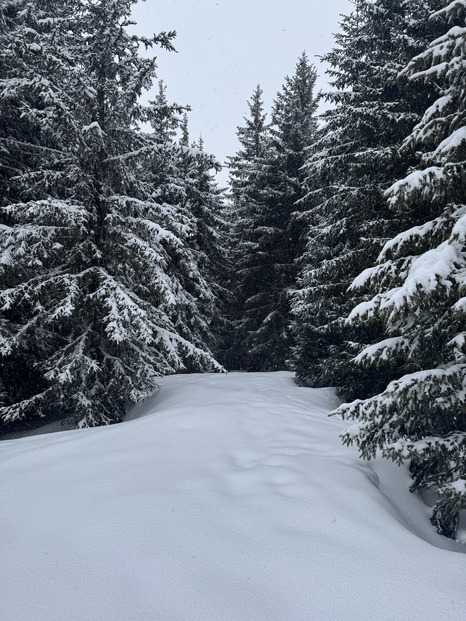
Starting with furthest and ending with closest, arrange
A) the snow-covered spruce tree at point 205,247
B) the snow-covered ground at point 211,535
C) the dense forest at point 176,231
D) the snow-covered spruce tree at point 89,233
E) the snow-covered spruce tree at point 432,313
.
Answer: the snow-covered spruce tree at point 205,247 < the snow-covered spruce tree at point 89,233 < the dense forest at point 176,231 < the snow-covered spruce tree at point 432,313 < the snow-covered ground at point 211,535

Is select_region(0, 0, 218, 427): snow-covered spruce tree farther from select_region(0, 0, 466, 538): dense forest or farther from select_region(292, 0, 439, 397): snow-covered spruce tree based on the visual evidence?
select_region(292, 0, 439, 397): snow-covered spruce tree

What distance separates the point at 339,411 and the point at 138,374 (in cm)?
520

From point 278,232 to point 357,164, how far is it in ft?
32.1

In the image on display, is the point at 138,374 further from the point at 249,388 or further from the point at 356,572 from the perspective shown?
the point at 356,572

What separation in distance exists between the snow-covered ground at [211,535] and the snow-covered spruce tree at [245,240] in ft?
49.9

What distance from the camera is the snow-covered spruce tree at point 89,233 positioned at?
7.71m

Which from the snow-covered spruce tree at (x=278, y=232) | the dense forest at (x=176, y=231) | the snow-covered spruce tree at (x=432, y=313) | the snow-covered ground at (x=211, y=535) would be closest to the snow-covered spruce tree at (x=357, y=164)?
the dense forest at (x=176, y=231)

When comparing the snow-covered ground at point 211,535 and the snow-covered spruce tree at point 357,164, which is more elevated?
the snow-covered spruce tree at point 357,164

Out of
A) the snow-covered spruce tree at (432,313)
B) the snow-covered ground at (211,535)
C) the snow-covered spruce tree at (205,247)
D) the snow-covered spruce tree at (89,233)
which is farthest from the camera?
the snow-covered spruce tree at (205,247)

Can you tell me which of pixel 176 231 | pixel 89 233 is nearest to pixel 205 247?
pixel 176 231

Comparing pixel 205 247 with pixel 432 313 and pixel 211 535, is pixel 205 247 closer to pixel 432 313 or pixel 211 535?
pixel 432 313

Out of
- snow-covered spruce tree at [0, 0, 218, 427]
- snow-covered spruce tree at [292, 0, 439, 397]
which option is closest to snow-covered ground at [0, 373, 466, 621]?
snow-covered spruce tree at [0, 0, 218, 427]

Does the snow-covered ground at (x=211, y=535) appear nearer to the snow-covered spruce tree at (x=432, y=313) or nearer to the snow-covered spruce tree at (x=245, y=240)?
the snow-covered spruce tree at (x=432, y=313)

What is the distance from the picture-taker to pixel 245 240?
69.1ft
